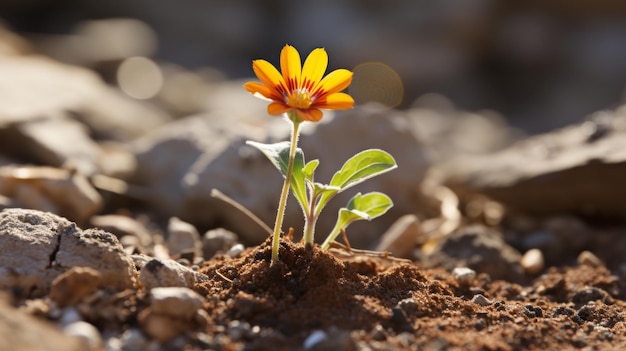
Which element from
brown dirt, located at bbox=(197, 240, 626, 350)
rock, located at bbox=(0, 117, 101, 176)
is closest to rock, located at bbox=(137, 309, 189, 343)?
brown dirt, located at bbox=(197, 240, 626, 350)

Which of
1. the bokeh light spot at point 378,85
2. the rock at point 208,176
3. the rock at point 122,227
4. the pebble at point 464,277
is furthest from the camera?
the bokeh light spot at point 378,85

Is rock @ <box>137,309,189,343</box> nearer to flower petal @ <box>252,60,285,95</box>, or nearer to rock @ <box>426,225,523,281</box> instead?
flower petal @ <box>252,60,285,95</box>

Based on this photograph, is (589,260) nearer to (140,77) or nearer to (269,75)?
(269,75)

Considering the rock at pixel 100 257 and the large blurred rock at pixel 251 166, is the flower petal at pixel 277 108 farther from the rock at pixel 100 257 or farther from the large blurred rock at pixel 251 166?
the large blurred rock at pixel 251 166

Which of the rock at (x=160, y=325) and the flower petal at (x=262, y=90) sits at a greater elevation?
the flower petal at (x=262, y=90)

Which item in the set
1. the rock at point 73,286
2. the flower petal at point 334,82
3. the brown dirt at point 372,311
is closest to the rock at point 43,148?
the brown dirt at point 372,311

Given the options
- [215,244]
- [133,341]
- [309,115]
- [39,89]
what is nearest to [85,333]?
[133,341]
